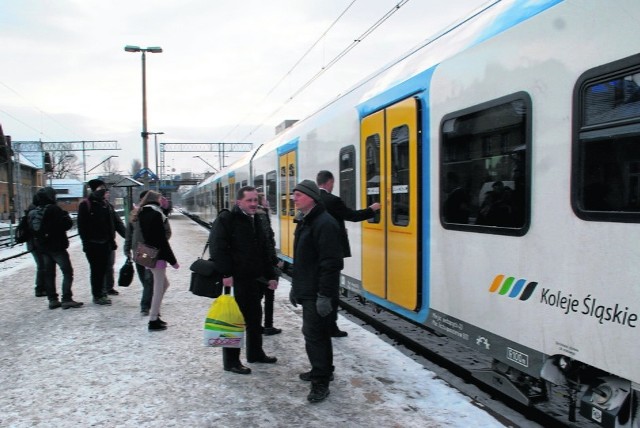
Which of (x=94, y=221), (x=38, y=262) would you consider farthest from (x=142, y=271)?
(x=38, y=262)

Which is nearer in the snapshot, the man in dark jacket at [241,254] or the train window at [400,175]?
the man in dark jacket at [241,254]

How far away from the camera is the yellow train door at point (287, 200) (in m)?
9.91

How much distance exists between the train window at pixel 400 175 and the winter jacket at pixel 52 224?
16.0ft

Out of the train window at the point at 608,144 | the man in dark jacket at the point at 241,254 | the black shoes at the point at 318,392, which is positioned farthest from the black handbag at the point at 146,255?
the train window at the point at 608,144

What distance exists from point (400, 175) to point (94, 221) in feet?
16.0

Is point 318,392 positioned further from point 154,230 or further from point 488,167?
point 154,230

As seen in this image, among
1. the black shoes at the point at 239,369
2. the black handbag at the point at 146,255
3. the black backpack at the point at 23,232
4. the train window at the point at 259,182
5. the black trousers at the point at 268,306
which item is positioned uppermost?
the train window at the point at 259,182

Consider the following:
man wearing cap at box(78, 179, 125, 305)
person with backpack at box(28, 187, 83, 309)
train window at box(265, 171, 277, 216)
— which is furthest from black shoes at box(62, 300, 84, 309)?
train window at box(265, 171, 277, 216)

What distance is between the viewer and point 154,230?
20.3 ft

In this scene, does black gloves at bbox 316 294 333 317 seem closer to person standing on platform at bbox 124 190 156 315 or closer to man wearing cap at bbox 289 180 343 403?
man wearing cap at bbox 289 180 343 403

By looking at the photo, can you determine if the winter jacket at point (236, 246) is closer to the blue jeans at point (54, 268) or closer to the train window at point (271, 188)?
the blue jeans at point (54, 268)

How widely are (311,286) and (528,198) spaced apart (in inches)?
69.4

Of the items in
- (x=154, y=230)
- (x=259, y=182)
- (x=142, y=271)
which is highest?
(x=259, y=182)

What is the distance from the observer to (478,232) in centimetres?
375
